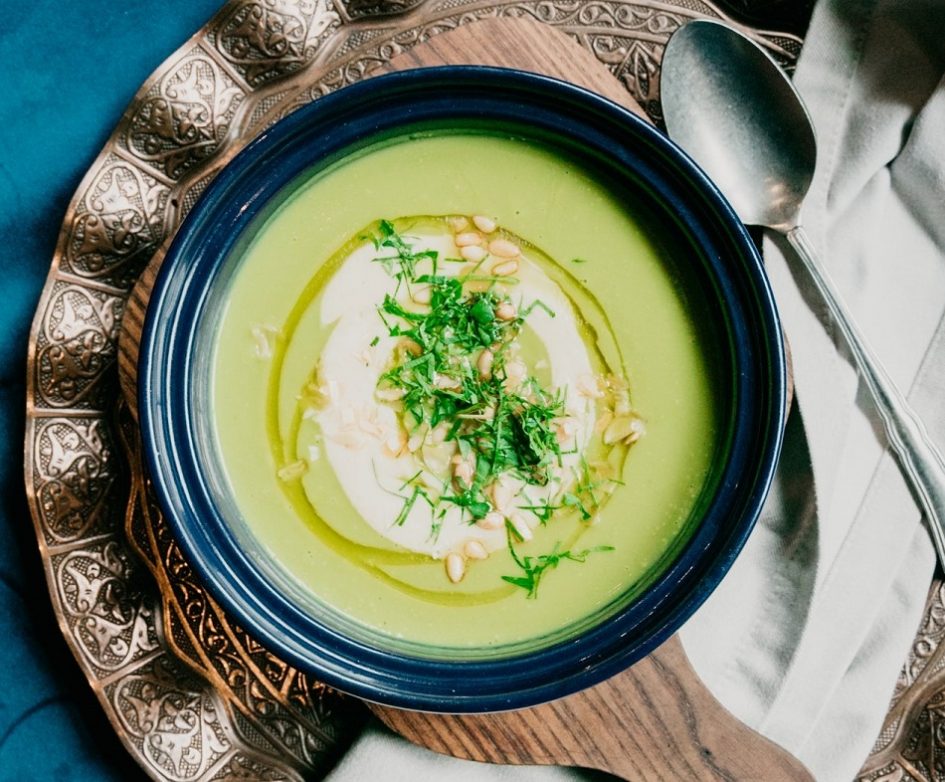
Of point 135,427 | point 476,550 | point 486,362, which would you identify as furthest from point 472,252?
point 135,427

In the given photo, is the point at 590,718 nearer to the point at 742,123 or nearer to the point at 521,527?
the point at 521,527

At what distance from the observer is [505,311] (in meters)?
1.26

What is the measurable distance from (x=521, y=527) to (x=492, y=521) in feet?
0.13

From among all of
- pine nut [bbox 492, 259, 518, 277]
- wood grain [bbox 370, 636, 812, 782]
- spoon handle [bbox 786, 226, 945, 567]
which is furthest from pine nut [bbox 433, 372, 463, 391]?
spoon handle [bbox 786, 226, 945, 567]

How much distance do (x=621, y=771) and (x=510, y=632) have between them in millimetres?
232

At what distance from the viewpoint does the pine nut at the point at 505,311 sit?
126 centimetres

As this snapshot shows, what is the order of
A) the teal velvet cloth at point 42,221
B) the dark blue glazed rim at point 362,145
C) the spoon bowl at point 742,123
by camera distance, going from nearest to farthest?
the dark blue glazed rim at point 362,145 → the spoon bowl at point 742,123 → the teal velvet cloth at point 42,221

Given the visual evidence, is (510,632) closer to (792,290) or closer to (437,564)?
(437,564)

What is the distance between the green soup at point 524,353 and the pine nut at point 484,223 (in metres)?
0.01

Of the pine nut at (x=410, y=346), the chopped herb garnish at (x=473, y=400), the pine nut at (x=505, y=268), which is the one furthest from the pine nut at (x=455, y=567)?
the pine nut at (x=505, y=268)

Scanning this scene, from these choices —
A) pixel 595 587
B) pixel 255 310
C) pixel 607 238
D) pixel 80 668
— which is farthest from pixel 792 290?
pixel 80 668

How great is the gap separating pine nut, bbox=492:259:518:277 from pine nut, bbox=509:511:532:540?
1.03 ft

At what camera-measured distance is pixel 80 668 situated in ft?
4.77

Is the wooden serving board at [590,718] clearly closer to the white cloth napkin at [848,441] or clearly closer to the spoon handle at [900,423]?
the white cloth napkin at [848,441]
